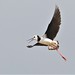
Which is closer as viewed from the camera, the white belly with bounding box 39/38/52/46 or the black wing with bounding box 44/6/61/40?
the white belly with bounding box 39/38/52/46

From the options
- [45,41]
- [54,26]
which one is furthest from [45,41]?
[54,26]

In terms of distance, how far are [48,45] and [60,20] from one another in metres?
1.40

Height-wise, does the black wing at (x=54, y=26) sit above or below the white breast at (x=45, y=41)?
above

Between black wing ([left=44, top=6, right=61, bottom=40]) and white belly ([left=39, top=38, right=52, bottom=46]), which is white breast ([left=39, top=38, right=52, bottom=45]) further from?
black wing ([left=44, top=6, right=61, bottom=40])

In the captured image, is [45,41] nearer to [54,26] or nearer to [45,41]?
[45,41]

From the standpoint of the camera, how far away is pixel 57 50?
40375 millimetres

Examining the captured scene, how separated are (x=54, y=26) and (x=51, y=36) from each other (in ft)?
2.26

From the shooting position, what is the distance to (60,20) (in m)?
40.1

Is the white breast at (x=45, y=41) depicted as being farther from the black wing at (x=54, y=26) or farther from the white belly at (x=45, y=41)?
the black wing at (x=54, y=26)

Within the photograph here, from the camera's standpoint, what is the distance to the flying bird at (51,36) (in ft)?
131

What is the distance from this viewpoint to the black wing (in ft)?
131

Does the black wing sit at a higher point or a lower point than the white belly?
higher

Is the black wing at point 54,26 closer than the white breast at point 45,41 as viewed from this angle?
No

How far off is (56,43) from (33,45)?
1.24 m
